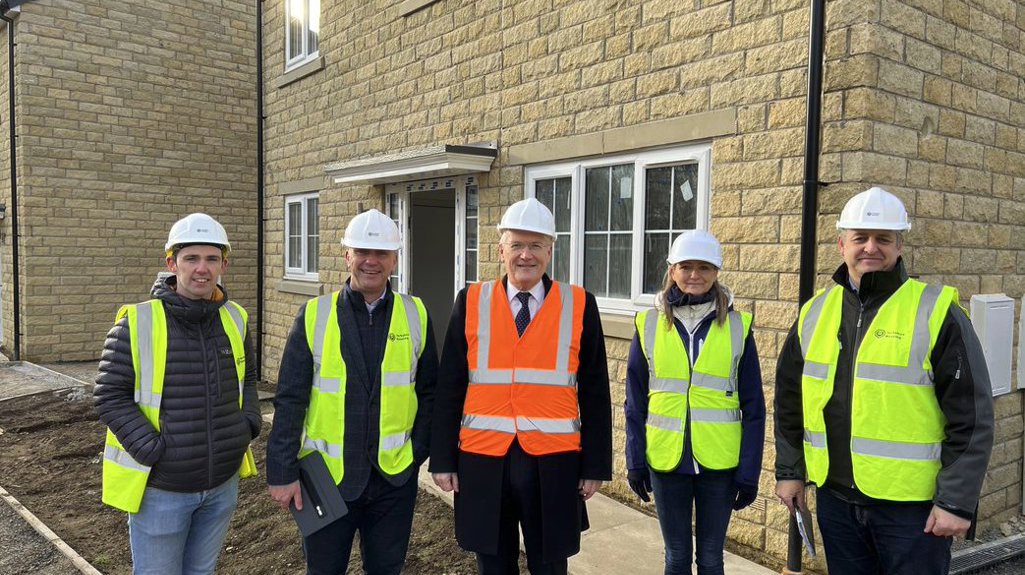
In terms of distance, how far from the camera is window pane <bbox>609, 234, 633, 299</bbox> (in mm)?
5648

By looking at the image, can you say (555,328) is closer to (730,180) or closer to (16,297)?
(730,180)

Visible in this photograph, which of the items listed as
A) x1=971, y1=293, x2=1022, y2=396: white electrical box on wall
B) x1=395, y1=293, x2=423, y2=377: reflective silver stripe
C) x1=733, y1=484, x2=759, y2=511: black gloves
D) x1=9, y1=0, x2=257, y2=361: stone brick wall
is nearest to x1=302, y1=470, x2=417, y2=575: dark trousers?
x1=395, y1=293, x2=423, y2=377: reflective silver stripe

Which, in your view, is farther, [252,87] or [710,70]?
[252,87]

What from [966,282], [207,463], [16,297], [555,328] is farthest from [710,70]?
[16,297]

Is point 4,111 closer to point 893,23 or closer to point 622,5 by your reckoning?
point 622,5

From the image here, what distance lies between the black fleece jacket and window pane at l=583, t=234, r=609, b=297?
2832 mm

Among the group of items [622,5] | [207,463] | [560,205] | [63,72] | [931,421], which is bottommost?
[207,463]

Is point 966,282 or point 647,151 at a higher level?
point 647,151

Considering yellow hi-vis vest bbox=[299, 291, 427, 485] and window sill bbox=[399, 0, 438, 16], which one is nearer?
yellow hi-vis vest bbox=[299, 291, 427, 485]

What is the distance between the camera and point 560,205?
6242 mm

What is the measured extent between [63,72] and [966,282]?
1302 centimetres

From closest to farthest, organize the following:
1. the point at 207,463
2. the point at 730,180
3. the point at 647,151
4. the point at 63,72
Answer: the point at 207,463 < the point at 730,180 < the point at 647,151 < the point at 63,72

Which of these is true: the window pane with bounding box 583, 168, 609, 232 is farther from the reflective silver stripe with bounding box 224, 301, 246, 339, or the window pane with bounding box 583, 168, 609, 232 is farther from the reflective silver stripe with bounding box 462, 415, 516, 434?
the reflective silver stripe with bounding box 224, 301, 246, 339

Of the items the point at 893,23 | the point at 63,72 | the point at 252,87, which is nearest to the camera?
the point at 893,23
